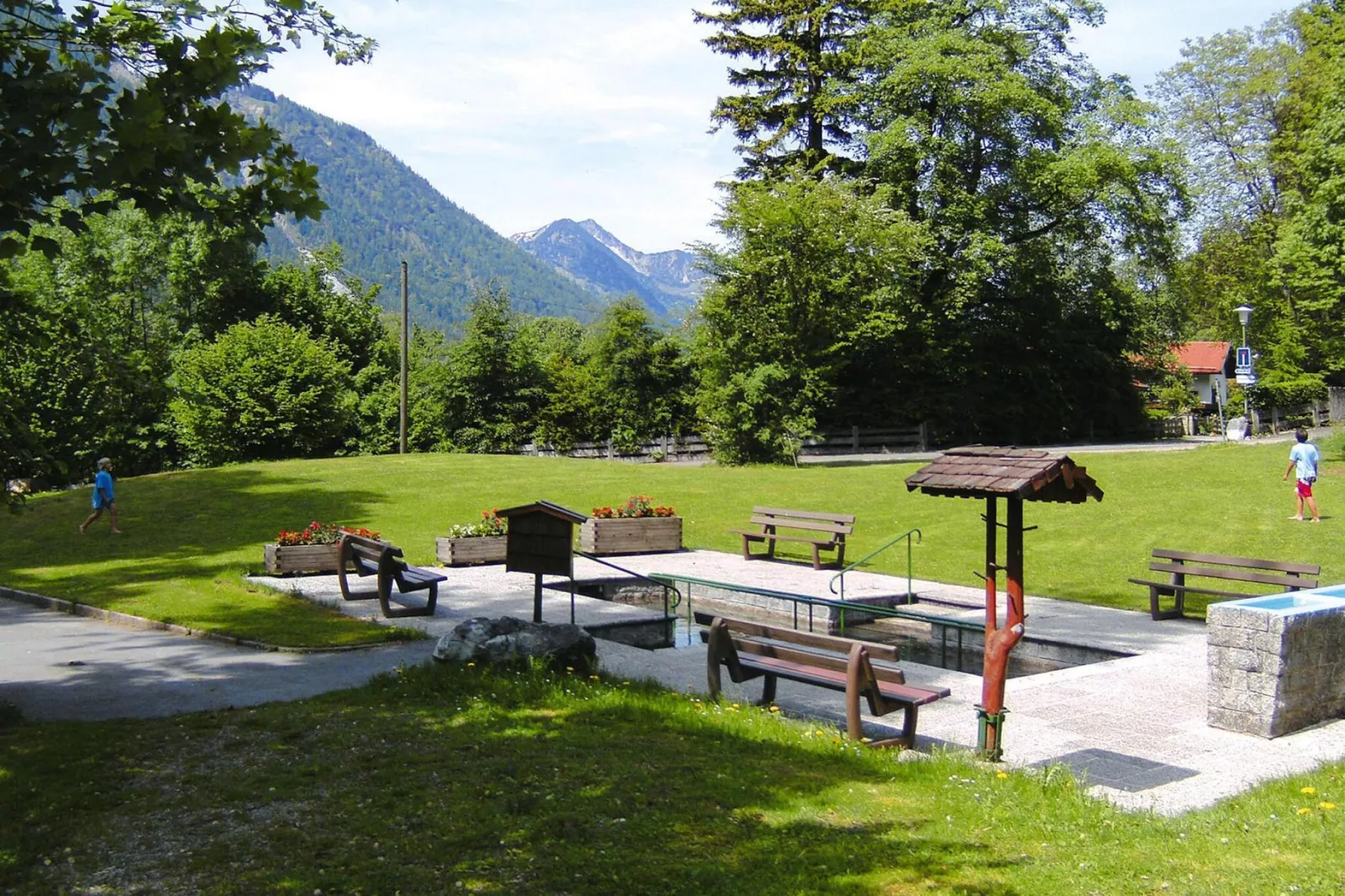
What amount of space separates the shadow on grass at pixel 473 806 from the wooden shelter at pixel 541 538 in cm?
270

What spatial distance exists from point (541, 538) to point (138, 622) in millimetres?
5559

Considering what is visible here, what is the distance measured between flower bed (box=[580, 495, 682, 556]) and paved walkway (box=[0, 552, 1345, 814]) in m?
4.33

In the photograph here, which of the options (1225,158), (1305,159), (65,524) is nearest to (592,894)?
(65,524)

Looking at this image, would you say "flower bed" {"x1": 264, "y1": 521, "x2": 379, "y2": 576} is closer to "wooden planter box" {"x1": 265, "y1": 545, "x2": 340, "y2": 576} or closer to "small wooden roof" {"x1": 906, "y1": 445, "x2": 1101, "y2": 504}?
"wooden planter box" {"x1": 265, "y1": 545, "x2": 340, "y2": 576}

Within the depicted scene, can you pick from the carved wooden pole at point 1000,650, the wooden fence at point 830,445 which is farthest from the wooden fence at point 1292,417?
the carved wooden pole at point 1000,650

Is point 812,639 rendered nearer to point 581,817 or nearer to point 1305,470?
point 581,817

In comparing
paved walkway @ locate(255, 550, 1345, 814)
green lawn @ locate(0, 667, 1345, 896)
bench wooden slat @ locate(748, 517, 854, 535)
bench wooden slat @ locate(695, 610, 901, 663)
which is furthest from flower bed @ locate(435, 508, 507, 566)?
green lawn @ locate(0, 667, 1345, 896)

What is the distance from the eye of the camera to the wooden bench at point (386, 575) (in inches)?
526

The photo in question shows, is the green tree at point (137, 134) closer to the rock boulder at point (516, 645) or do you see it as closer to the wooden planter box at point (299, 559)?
the rock boulder at point (516, 645)

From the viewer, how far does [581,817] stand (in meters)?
5.88

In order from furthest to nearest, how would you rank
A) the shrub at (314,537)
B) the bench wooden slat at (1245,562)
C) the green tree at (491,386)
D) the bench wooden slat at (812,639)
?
the green tree at (491,386)
the shrub at (314,537)
the bench wooden slat at (1245,562)
the bench wooden slat at (812,639)

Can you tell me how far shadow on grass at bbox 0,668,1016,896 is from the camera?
5.14 m

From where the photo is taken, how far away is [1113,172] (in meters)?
37.9

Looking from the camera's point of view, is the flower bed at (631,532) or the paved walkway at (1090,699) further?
the flower bed at (631,532)
